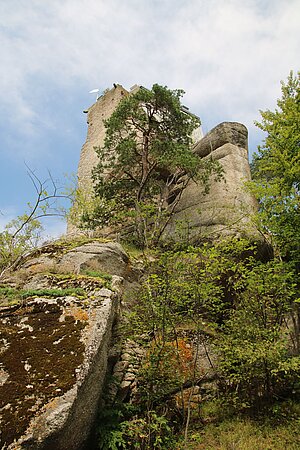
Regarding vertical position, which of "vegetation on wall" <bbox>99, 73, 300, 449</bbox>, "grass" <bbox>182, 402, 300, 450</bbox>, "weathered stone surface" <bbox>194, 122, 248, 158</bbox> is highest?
"weathered stone surface" <bbox>194, 122, 248, 158</bbox>

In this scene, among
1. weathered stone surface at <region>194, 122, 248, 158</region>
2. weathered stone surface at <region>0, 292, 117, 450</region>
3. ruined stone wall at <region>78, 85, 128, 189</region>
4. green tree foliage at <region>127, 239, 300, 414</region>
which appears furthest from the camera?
ruined stone wall at <region>78, 85, 128, 189</region>

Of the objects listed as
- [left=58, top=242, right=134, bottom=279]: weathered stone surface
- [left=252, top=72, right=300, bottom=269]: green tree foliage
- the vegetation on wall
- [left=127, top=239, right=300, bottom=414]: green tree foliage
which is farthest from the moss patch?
[left=252, top=72, right=300, bottom=269]: green tree foliage

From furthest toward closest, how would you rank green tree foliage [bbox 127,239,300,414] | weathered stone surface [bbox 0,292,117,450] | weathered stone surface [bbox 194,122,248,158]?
weathered stone surface [bbox 194,122,248,158] < green tree foliage [bbox 127,239,300,414] < weathered stone surface [bbox 0,292,117,450]

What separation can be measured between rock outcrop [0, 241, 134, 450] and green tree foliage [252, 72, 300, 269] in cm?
450

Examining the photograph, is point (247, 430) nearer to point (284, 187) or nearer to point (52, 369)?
point (52, 369)

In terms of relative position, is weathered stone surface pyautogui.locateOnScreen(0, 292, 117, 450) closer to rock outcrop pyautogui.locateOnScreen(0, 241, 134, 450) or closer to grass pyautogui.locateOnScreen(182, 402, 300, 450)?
rock outcrop pyautogui.locateOnScreen(0, 241, 134, 450)

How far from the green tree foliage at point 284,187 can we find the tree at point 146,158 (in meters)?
3.17

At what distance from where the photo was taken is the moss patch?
3754mm

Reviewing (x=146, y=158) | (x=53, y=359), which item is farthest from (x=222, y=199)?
(x=53, y=359)

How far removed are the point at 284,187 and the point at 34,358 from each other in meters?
6.94

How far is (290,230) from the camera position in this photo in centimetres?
798

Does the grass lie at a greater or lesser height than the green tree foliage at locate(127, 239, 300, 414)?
lesser

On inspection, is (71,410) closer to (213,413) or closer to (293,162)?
(213,413)

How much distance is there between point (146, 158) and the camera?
12.7m
